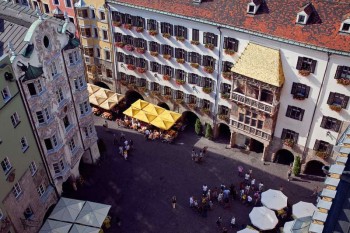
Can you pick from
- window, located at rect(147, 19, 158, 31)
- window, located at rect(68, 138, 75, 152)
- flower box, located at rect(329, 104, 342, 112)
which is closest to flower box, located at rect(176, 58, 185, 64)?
window, located at rect(147, 19, 158, 31)

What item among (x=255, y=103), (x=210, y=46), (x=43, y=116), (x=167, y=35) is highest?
(x=167, y=35)

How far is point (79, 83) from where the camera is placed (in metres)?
47.3

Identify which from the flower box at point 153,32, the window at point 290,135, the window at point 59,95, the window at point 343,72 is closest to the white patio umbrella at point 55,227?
the window at point 59,95

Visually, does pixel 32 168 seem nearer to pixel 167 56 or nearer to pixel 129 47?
pixel 167 56

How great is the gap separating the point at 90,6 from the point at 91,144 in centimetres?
1975

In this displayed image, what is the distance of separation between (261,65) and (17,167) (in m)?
28.3

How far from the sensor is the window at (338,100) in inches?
1773

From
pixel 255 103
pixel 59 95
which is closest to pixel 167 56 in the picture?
pixel 255 103

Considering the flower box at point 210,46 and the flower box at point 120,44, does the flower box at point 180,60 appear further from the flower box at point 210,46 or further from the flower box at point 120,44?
the flower box at point 120,44

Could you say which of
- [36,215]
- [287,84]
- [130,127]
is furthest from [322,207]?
[130,127]

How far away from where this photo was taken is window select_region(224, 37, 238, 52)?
4938 centimetres

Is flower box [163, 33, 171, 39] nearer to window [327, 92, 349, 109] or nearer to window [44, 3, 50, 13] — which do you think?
window [44, 3, 50, 13]

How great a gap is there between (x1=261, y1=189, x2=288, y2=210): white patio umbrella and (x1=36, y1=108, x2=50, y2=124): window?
25850mm

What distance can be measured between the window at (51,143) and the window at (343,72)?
3091 centimetres
